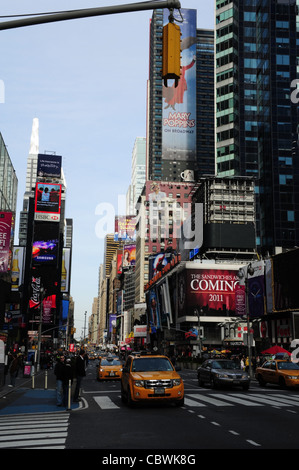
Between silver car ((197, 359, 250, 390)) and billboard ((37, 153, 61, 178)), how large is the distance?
122192 mm

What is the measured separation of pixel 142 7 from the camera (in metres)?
7.71

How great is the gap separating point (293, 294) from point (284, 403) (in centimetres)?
3775

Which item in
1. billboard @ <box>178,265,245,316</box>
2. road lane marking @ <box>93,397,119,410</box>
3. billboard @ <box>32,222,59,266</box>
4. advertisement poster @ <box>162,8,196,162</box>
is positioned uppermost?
advertisement poster @ <box>162,8,196,162</box>

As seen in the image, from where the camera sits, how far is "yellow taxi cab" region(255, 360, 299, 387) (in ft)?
80.9

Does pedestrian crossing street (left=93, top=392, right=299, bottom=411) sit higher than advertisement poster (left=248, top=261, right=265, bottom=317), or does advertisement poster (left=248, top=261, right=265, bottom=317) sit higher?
advertisement poster (left=248, top=261, right=265, bottom=317)

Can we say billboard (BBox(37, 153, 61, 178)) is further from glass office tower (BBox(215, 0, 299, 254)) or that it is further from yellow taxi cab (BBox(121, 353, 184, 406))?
yellow taxi cab (BBox(121, 353, 184, 406))

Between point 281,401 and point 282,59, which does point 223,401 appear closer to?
point 281,401

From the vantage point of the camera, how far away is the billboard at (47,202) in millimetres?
133500

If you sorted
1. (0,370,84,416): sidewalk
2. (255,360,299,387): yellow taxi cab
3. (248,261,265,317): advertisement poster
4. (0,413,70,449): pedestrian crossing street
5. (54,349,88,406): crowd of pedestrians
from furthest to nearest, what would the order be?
(248,261,265,317): advertisement poster → (255,360,299,387): yellow taxi cab → (54,349,88,406): crowd of pedestrians → (0,370,84,416): sidewalk → (0,413,70,449): pedestrian crossing street

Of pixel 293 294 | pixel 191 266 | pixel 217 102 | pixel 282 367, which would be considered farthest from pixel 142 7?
pixel 217 102

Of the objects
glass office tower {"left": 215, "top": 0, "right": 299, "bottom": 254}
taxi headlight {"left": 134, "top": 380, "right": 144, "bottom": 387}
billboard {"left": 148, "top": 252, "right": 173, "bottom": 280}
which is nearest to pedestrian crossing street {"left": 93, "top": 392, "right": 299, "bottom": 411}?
taxi headlight {"left": 134, "top": 380, "right": 144, "bottom": 387}

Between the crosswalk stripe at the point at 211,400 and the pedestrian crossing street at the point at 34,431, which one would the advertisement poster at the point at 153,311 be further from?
the pedestrian crossing street at the point at 34,431

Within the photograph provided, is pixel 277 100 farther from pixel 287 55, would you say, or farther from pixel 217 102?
pixel 217 102

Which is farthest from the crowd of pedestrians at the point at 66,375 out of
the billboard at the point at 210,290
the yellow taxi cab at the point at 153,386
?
the billboard at the point at 210,290
